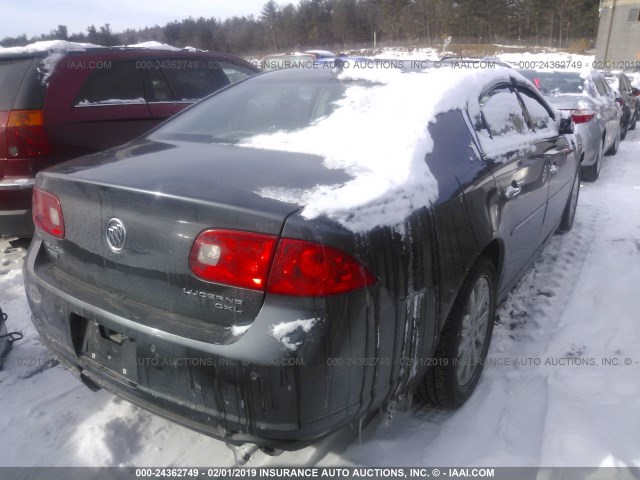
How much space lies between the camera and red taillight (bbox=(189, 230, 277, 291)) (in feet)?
5.24

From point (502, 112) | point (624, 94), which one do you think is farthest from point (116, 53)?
point (624, 94)

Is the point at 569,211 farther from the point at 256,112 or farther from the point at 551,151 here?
the point at 256,112

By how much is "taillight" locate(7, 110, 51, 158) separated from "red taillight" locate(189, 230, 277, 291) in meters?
3.05

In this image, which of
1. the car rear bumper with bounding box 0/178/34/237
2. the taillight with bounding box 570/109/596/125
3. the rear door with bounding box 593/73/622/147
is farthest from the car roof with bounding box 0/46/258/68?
the rear door with bounding box 593/73/622/147

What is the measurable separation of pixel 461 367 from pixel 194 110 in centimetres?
204

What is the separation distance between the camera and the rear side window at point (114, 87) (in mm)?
4457

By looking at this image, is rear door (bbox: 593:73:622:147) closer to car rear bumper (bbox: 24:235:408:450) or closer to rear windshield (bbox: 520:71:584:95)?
rear windshield (bbox: 520:71:584:95)

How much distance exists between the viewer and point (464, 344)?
246 centimetres

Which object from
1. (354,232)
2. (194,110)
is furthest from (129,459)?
(194,110)

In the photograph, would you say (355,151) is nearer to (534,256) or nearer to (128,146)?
(128,146)

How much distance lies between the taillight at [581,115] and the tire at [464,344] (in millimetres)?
4714

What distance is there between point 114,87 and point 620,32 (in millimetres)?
47336

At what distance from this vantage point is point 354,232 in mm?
1648

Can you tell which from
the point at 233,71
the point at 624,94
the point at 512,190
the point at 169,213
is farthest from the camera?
the point at 624,94
